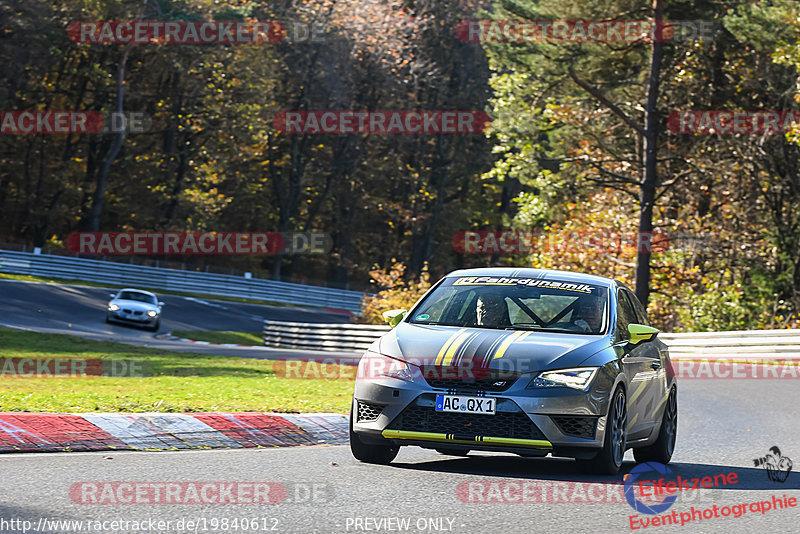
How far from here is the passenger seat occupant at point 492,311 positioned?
9828 mm

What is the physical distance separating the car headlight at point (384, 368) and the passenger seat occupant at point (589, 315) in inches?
64.5

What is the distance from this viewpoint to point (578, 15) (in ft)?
118

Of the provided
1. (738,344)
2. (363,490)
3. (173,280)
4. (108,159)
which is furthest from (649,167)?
(108,159)

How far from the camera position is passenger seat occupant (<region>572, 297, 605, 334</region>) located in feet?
32.1

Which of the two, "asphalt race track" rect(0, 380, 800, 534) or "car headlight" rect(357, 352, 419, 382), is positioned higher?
"car headlight" rect(357, 352, 419, 382)

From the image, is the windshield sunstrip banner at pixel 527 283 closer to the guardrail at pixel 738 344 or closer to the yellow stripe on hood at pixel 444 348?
the yellow stripe on hood at pixel 444 348

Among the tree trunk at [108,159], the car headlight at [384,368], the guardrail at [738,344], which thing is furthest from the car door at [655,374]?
the tree trunk at [108,159]

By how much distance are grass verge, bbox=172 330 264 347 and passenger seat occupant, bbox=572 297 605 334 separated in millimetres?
27754

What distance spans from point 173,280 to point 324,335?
23.9 metres

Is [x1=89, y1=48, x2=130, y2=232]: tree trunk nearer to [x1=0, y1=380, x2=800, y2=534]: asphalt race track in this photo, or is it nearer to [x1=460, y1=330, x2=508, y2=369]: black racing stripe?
[x1=0, y1=380, x2=800, y2=534]: asphalt race track

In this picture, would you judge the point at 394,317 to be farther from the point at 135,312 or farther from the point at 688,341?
the point at 135,312

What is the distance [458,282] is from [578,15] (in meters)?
27.0

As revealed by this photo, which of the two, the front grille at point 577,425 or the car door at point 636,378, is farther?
the car door at point 636,378

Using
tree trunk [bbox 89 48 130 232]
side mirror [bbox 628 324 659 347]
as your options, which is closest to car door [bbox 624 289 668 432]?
side mirror [bbox 628 324 659 347]
